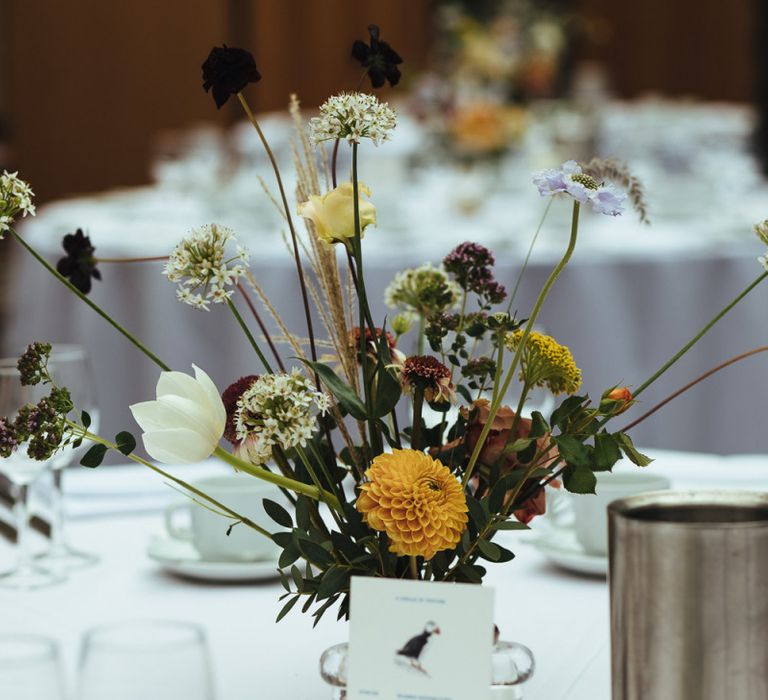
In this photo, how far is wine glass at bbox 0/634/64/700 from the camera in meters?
0.46

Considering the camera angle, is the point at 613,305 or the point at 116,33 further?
the point at 116,33

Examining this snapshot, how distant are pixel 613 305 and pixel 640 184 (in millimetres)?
1828

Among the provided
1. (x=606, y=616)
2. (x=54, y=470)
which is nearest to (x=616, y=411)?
(x=606, y=616)

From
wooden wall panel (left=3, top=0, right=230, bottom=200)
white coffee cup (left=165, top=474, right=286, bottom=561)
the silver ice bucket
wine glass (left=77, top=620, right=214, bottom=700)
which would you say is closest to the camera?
wine glass (left=77, top=620, right=214, bottom=700)

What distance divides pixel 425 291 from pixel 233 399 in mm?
146

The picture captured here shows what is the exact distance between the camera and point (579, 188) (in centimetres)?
58

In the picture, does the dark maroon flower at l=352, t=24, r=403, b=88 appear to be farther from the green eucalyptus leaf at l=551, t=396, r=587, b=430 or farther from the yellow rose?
the green eucalyptus leaf at l=551, t=396, r=587, b=430

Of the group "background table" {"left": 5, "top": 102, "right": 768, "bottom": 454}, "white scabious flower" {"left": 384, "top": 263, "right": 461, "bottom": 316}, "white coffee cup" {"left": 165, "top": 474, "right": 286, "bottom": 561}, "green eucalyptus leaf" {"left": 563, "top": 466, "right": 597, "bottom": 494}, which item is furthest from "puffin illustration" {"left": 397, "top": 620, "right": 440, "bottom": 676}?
"background table" {"left": 5, "top": 102, "right": 768, "bottom": 454}

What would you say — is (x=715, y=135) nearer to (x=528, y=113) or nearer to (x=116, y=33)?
(x=528, y=113)

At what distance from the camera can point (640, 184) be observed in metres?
0.69

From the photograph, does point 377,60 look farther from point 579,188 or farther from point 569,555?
point 569,555

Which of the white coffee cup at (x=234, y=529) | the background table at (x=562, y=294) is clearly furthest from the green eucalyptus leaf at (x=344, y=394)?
the background table at (x=562, y=294)

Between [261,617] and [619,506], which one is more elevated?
[619,506]

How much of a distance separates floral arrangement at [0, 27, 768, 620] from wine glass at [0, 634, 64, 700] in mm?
131
